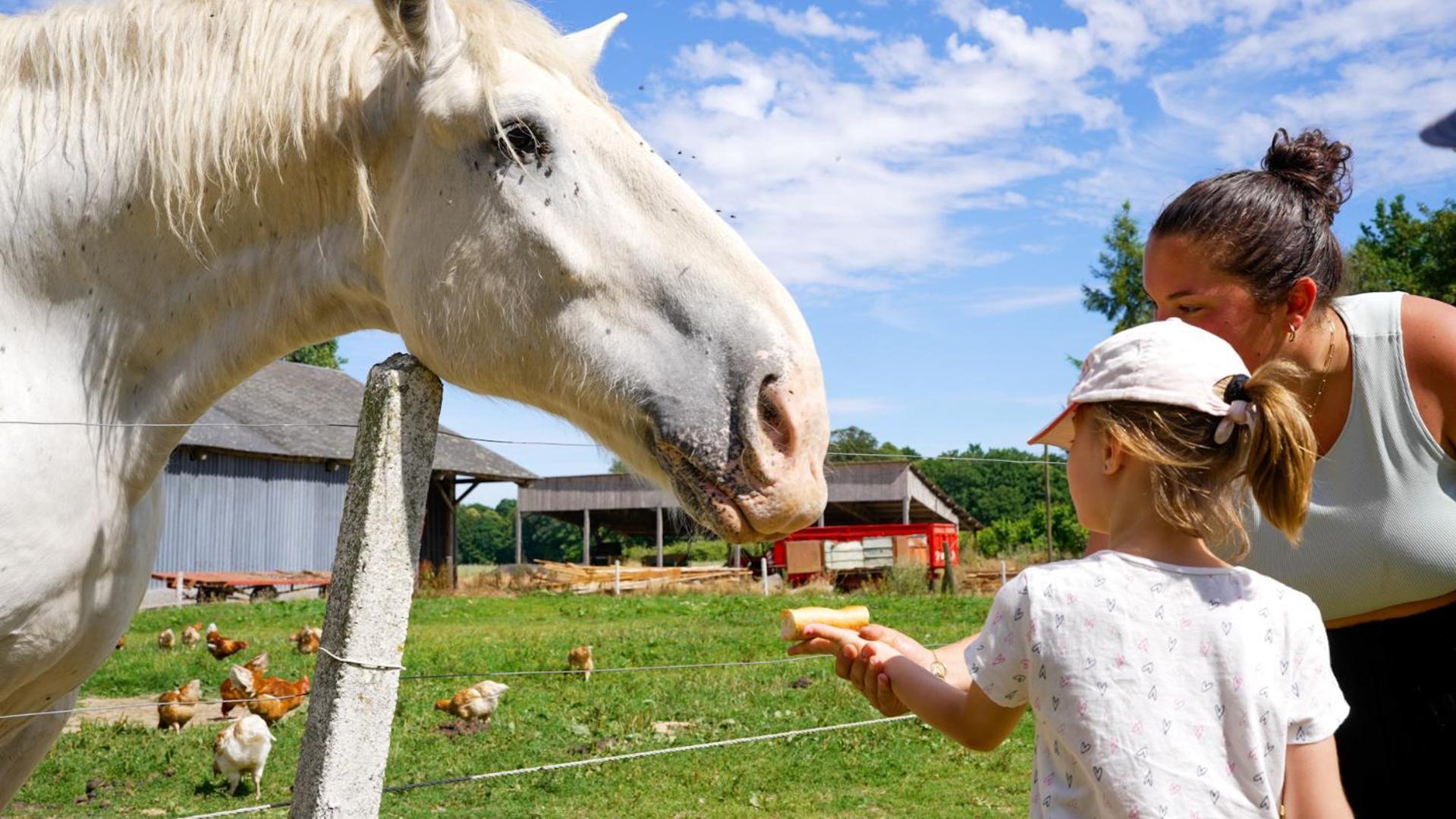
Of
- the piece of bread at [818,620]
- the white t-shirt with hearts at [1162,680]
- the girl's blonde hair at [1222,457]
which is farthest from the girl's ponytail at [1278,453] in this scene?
the piece of bread at [818,620]

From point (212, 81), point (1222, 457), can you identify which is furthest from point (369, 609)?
point (1222, 457)

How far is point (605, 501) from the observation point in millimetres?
31234

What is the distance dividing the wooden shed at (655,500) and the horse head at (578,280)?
23.6 metres

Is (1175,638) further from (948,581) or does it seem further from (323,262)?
(948,581)

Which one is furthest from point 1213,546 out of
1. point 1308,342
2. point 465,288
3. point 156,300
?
point 156,300

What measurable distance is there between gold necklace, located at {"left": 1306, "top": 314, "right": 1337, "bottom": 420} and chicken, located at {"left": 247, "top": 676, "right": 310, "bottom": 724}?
6.42 meters

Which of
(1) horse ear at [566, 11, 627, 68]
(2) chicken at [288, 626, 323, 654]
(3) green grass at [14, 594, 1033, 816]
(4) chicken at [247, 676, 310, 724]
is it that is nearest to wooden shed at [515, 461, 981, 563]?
(2) chicken at [288, 626, 323, 654]

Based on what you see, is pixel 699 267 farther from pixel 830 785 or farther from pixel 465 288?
pixel 830 785

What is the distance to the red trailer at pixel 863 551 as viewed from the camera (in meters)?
21.3

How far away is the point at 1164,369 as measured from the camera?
70.9 inches

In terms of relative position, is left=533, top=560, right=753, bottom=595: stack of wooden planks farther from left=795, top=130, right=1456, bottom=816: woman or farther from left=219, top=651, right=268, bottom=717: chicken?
left=795, top=130, right=1456, bottom=816: woman

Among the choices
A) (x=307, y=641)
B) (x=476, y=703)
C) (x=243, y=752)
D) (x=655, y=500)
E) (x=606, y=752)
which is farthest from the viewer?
(x=655, y=500)

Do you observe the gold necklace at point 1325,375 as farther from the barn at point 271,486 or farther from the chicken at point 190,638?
the barn at point 271,486

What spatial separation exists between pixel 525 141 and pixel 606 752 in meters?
5.47
